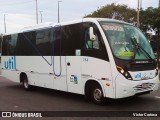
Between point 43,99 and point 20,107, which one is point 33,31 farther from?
point 20,107

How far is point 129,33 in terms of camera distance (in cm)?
963

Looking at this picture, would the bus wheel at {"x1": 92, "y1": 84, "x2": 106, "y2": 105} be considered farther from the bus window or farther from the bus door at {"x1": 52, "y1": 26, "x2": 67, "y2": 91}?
the bus door at {"x1": 52, "y1": 26, "x2": 67, "y2": 91}

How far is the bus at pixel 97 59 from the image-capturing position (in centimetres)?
886

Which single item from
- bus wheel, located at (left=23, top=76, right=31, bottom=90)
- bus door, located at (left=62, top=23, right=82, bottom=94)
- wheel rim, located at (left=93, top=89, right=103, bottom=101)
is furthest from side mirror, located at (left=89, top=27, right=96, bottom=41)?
bus wheel, located at (left=23, top=76, right=31, bottom=90)

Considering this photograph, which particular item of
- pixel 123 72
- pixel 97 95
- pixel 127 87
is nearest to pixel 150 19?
pixel 97 95

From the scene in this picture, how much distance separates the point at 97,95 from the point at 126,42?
6.02ft

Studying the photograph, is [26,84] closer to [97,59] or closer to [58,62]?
[58,62]

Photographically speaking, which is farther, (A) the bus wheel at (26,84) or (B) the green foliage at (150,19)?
(B) the green foliage at (150,19)

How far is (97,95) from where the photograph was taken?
9508 millimetres

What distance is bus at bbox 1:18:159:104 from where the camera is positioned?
29.1 feet

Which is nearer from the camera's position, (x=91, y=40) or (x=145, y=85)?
(x=145, y=85)

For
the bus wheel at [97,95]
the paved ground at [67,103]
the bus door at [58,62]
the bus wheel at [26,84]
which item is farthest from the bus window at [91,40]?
the bus wheel at [26,84]

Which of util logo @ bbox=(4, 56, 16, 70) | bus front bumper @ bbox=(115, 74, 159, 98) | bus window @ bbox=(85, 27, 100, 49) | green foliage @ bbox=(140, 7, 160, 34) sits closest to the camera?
bus front bumper @ bbox=(115, 74, 159, 98)

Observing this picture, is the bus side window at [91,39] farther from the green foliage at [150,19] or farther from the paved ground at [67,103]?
the green foliage at [150,19]
